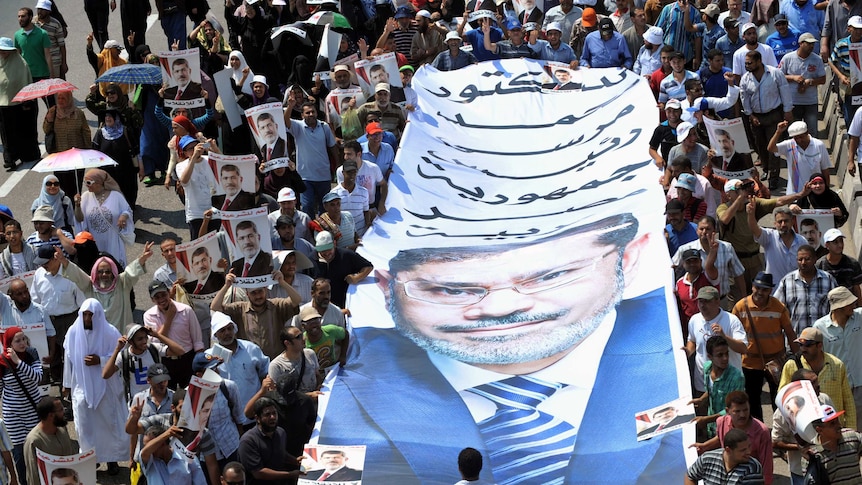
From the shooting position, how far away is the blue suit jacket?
12211 mm

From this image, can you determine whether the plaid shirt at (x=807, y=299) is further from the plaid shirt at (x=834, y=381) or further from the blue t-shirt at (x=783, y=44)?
the blue t-shirt at (x=783, y=44)

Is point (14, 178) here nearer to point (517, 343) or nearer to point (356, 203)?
point (356, 203)

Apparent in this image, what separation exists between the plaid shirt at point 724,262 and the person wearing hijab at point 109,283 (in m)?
4.94

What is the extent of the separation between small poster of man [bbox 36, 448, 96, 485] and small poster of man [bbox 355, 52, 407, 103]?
778cm

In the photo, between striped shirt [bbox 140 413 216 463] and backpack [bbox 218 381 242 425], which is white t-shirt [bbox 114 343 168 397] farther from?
striped shirt [bbox 140 413 216 463]

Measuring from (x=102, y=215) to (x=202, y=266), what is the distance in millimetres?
2126

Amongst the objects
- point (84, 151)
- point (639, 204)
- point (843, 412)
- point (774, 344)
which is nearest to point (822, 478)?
Answer: point (843, 412)

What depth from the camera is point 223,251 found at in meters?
14.7

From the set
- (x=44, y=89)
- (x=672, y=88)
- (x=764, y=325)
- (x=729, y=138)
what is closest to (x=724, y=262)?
(x=764, y=325)

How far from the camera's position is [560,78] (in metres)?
19.8

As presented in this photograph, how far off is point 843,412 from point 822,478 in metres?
0.99

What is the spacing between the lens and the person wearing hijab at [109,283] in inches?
586

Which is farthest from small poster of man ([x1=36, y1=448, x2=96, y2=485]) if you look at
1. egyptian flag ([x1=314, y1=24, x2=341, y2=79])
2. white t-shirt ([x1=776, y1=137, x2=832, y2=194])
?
egyptian flag ([x1=314, y1=24, x2=341, y2=79])

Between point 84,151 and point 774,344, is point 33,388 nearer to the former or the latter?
point 84,151
